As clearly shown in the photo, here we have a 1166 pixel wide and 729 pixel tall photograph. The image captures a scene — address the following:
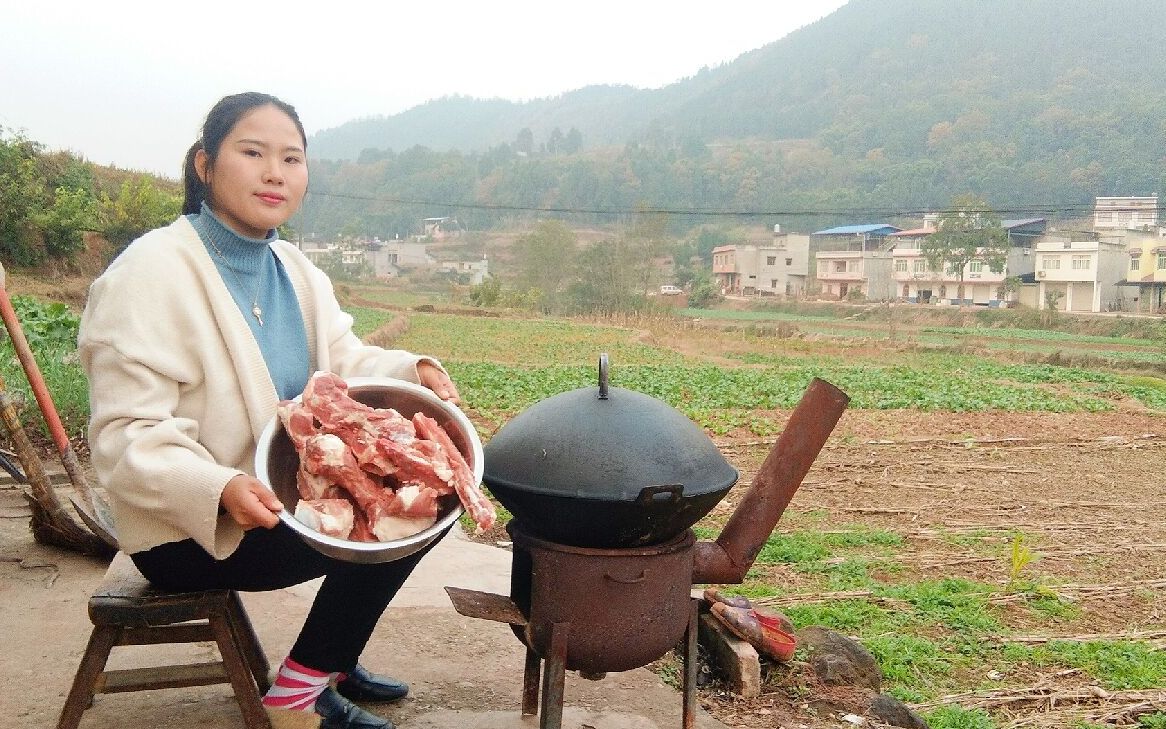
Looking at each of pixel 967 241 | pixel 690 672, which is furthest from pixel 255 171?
pixel 967 241

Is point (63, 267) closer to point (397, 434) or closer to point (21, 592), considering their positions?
point (21, 592)

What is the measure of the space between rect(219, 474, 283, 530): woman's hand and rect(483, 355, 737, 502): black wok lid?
68cm

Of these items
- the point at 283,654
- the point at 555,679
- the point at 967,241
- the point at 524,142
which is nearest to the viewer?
the point at 555,679

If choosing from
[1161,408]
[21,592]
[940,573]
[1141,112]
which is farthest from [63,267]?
[1141,112]

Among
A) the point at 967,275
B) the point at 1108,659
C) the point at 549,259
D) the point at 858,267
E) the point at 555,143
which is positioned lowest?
the point at 1108,659

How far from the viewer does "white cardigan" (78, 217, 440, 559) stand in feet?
6.15

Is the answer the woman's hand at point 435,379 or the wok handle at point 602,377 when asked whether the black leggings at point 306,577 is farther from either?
the wok handle at point 602,377

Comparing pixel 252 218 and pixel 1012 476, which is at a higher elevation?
pixel 252 218

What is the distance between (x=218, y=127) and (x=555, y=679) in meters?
1.55

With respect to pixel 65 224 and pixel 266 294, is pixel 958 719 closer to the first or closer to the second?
pixel 266 294

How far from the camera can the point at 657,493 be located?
7.38 feet

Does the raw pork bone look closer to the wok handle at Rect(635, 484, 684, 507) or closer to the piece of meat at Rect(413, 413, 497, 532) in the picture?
the piece of meat at Rect(413, 413, 497, 532)

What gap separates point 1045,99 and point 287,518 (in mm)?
132078

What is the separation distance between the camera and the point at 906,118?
117000 millimetres
